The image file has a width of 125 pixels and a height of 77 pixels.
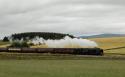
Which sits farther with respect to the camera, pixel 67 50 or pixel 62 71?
pixel 67 50

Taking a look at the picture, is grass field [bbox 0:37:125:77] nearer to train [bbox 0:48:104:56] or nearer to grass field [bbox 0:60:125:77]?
grass field [bbox 0:60:125:77]

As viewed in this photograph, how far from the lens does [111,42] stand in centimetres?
6800

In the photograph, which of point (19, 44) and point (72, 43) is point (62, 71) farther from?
point (19, 44)

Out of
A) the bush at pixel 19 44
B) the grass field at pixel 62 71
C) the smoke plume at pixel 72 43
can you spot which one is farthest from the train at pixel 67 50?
the grass field at pixel 62 71

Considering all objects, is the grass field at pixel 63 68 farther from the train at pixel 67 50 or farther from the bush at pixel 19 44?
the bush at pixel 19 44

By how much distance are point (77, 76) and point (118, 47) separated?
1566 inches

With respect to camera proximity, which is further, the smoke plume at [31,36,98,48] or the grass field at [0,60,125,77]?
the smoke plume at [31,36,98,48]

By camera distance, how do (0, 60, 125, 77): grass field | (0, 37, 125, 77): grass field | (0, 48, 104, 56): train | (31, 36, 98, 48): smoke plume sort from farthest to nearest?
(31, 36, 98, 48): smoke plume
(0, 48, 104, 56): train
(0, 37, 125, 77): grass field
(0, 60, 125, 77): grass field

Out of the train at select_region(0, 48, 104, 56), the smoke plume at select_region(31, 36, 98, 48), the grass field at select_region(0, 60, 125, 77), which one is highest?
the smoke plume at select_region(31, 36, 98, 48)

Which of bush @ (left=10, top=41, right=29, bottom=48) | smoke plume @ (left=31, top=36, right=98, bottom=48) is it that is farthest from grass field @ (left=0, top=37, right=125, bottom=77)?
bush @ (left=10, top=41, right=29, bottom=48)

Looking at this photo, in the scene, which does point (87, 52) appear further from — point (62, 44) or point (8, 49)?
point (8, 49)

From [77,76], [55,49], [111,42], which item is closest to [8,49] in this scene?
[55,49]

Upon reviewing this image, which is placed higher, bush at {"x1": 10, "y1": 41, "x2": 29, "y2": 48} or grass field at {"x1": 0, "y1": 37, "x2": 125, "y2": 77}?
bush at {"x1": 10, "y1": 41, "x2": 29, "y2": 48}

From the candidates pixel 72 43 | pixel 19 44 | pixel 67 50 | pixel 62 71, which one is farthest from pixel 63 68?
pixel 19 44
